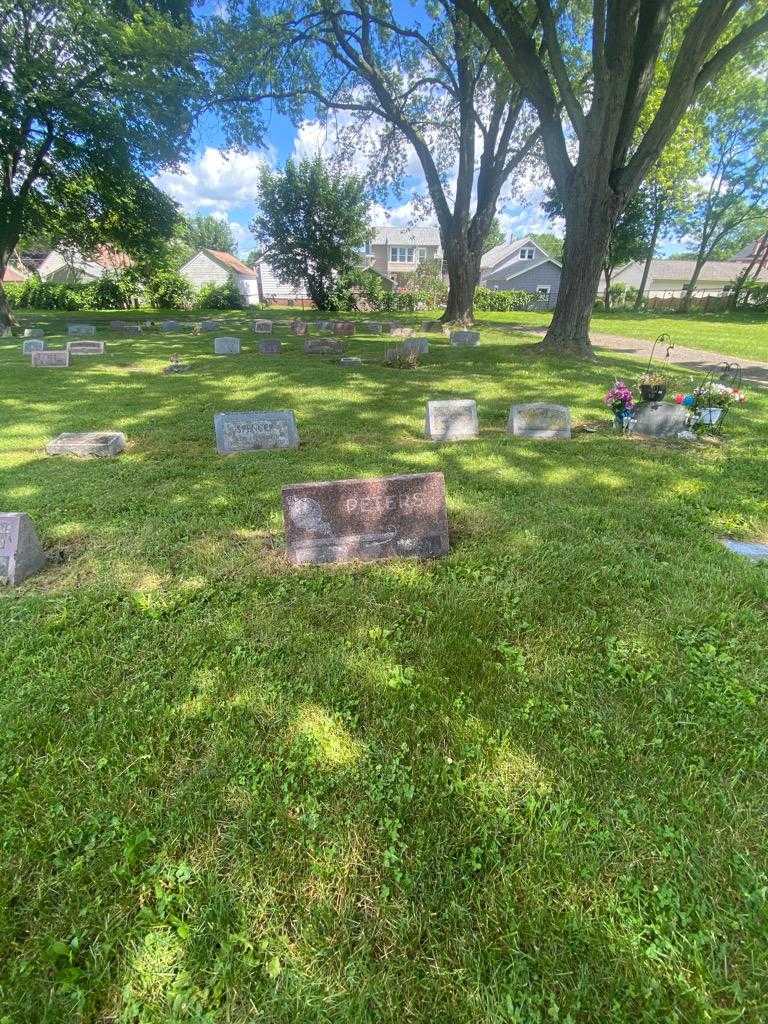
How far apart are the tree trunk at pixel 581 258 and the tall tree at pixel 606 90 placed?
0.07ft

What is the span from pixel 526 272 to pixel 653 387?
53.1 meters

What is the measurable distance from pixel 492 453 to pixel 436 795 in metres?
4.62

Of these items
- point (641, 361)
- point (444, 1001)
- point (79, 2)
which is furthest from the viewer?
point (79, 2)

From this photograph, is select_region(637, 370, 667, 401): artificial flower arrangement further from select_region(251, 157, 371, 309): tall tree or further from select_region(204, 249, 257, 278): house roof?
select_region(204, 249, 257, 278): house roof

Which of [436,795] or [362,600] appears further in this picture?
[362,600]

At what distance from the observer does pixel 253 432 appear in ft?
19.5

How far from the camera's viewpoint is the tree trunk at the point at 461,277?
1925cm

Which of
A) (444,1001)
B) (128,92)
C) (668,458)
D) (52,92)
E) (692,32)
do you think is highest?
(52,92)

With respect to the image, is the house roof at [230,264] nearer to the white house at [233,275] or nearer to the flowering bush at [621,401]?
the white house at [233,275]

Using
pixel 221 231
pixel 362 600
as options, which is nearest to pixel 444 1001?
pixel 362 600

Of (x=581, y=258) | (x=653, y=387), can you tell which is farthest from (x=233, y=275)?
(x=653, y=387)

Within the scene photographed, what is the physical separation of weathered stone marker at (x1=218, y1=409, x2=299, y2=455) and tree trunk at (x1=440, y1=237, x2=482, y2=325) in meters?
16.9

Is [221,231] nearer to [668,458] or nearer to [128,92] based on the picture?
[128,92]

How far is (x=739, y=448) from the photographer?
6191 mm
